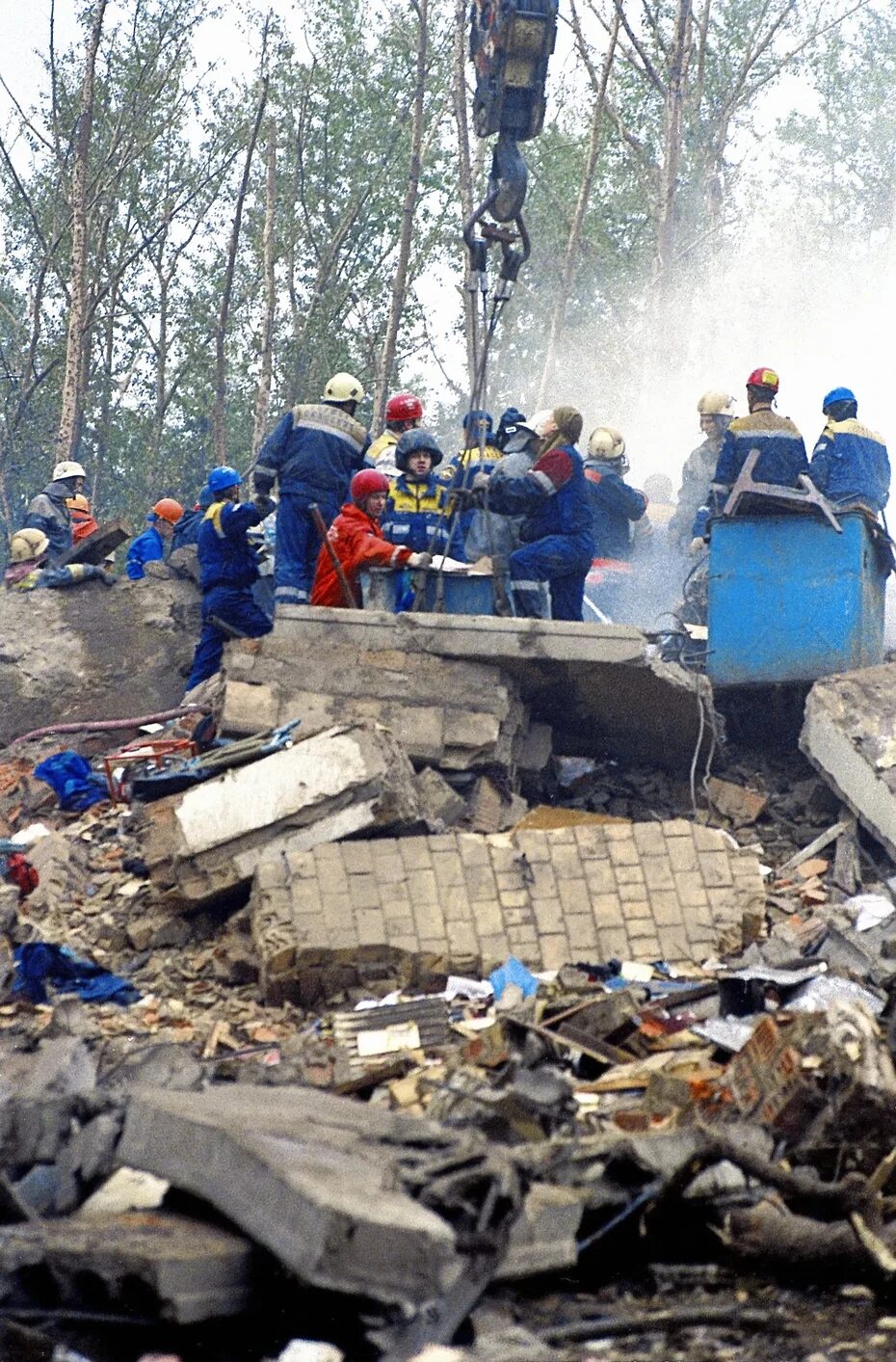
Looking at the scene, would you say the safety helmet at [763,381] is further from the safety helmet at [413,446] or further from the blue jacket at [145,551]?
the blue jacket at [145,551]

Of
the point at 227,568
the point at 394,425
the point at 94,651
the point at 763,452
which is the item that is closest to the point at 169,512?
the point at 94,651

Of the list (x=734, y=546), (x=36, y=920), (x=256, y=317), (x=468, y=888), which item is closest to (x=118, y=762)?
(x=36, y=920)

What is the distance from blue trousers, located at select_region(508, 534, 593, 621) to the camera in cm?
974

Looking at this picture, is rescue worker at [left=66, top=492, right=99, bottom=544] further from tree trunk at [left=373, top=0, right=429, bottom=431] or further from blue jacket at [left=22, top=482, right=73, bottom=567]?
tree trunk at [left=373, top=0, right=429, bottom=431]

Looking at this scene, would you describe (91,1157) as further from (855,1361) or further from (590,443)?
(590,443)

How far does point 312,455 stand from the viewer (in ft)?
35.0

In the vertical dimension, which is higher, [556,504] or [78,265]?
[78,265]

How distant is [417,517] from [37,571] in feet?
13.6

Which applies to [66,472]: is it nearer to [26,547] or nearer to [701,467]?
[26,547]

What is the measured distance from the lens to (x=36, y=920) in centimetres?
771

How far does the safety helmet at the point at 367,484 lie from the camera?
9.70 m

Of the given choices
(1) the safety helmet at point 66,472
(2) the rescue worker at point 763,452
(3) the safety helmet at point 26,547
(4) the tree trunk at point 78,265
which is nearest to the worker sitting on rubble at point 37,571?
(3) the safety helmet at point 26,547

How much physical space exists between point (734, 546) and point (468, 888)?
3.06 m

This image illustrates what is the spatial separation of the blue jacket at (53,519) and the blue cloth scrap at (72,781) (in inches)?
160
